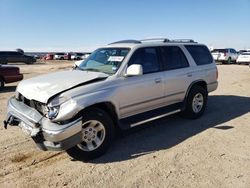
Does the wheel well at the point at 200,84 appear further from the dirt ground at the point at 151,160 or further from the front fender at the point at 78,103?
the front fender at the point at 78,103

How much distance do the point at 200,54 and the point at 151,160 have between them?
12.3ft

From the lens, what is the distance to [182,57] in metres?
7.04

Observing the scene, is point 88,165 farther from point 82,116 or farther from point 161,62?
point 161,62

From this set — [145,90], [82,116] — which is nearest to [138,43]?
[145,90]

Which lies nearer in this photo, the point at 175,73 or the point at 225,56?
the point at 175,73

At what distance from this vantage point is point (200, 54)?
25.2 ft

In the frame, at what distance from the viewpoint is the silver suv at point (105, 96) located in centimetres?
463

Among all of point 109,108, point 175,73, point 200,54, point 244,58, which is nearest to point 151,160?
point 109,108

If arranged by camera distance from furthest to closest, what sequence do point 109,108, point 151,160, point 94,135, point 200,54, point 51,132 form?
point 200,54, point 109,108, point 94,135, point 151,160, point 51,132

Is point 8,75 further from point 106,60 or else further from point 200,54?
point 200,54

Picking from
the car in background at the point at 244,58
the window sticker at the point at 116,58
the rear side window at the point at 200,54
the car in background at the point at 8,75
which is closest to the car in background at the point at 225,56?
the car in background at the point at 244,58

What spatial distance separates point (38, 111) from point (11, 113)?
2.83 ft

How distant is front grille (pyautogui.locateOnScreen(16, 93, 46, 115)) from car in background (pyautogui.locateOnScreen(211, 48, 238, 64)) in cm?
Result: 2833

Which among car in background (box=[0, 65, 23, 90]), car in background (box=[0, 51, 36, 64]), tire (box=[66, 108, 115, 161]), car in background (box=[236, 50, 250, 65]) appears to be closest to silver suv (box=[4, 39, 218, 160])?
tire (box=[66, 108, 115, 161])
